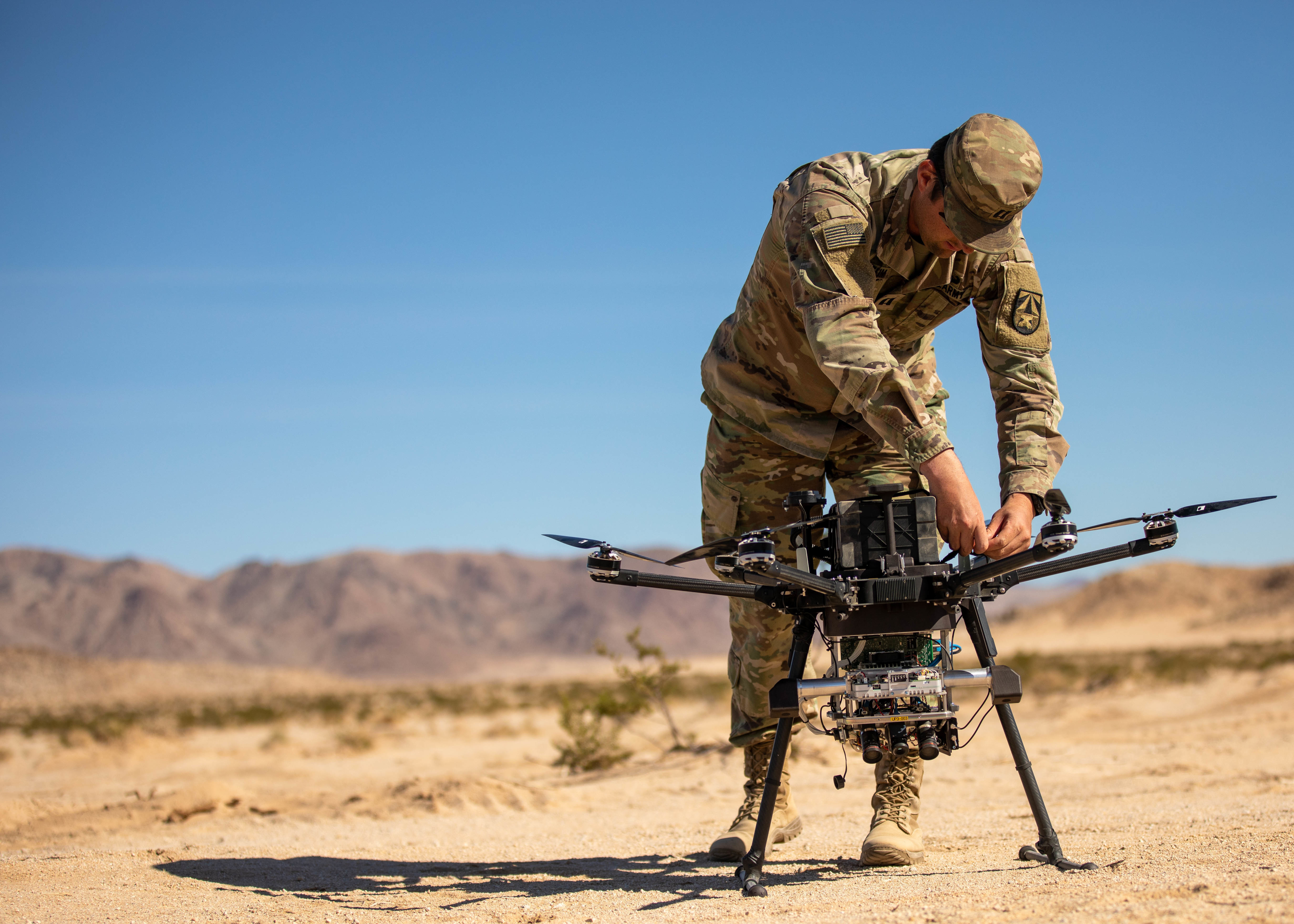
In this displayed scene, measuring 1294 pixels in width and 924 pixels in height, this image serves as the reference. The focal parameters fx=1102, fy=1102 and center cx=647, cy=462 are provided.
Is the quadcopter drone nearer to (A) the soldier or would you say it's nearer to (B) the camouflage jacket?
(A) the soldier

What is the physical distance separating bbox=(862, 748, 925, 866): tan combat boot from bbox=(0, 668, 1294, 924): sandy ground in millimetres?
106

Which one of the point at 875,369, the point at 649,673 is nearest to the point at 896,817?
the point at 875,369

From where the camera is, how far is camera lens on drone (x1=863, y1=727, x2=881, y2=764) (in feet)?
10.1

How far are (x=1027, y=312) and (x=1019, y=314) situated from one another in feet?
0.09

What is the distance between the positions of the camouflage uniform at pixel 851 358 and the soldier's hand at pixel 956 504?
0.04m

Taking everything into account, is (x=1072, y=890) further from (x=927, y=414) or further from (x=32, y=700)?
(x=32, y=700)

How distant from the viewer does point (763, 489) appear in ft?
13.9

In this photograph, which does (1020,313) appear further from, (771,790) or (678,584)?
(771,790)

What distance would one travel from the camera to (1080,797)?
6.08m

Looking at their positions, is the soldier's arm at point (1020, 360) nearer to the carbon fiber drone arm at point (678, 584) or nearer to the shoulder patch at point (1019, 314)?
the shoulder patch at point (1019, 314)

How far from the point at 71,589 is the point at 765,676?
9089cm

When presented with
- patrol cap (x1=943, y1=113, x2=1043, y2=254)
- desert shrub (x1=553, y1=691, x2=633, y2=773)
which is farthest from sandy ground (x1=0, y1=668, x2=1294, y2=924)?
patrol cap (x1=943, y1=113, x2=1043, y2=254)

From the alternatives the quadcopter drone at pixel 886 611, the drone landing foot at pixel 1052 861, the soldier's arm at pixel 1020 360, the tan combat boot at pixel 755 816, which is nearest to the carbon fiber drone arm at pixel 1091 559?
the quadcopter drone at pixel 886 611

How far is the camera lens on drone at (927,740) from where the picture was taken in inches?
123
